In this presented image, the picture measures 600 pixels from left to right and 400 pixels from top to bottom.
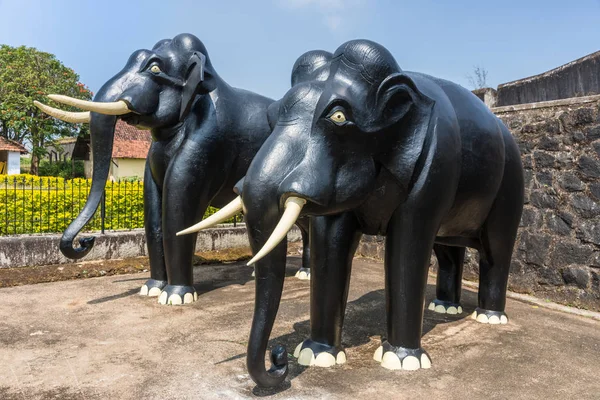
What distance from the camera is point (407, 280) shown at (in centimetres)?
327

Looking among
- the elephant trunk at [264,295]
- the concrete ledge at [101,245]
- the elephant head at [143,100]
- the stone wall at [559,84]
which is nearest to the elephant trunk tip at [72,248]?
the elephant head at [143,100]

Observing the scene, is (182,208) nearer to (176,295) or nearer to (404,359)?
(176,295)

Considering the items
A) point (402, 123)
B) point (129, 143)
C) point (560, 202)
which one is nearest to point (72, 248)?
point (402, 123)

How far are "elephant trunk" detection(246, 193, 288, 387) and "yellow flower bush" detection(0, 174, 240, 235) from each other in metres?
5.98

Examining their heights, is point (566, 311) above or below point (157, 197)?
below

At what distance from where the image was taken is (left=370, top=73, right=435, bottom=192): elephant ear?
2.99m

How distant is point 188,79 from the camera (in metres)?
5.31

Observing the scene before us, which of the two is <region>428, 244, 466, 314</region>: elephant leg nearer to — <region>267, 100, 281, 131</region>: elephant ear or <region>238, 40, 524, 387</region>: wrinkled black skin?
<region>238, 40, 524, 387</region>: wrinkled black skin

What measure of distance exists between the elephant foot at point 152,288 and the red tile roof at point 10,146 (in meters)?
36.0

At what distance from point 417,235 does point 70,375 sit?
2.29m

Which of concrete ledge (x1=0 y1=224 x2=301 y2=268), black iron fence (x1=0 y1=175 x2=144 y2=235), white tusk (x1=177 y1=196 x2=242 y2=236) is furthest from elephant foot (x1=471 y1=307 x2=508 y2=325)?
black iron fence (x1=0 y1=175 x2=144 y2=235)

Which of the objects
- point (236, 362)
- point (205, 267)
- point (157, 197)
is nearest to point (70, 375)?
point (236, 362)

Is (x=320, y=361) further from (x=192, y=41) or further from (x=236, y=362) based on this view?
(x=192, y=41)

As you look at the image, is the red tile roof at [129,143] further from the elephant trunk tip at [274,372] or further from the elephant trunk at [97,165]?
the elephant trunk tip at [274,372]
